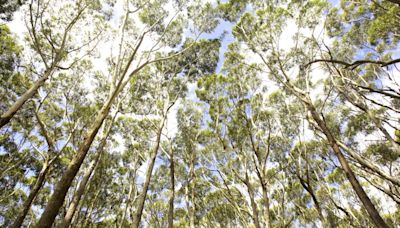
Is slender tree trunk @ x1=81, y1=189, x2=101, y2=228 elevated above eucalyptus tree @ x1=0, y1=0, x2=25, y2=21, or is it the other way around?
eucalyptus tree @ x1=0, y1=0, x2=25, y2=21

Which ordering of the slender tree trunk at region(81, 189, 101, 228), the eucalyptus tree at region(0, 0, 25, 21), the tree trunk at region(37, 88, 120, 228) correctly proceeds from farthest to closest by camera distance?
the slender tree trunk at region(81, 189, 101, 228), the eucalyptus tree at region(0, 0, 25, 21), the tree trunk at region(37, 88, 120, 228)

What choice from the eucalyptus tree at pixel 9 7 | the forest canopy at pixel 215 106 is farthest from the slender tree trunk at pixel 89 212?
the eucalyptus tree at pixel 9 7

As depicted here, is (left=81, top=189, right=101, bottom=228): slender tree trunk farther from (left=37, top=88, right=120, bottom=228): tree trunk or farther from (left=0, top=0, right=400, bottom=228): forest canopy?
(left=37, top=88, right=120, bottom=228): tree trunk

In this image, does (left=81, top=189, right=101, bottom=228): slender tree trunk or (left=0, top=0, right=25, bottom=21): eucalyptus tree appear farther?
(left=81, top=189, right=101, bottom=228): slender tree trunk

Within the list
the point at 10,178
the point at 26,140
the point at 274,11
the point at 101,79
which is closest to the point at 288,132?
the point at 274,11

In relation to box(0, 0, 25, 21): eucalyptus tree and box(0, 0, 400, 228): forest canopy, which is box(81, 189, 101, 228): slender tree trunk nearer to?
box(0, 0, 400, 228): forest canopy

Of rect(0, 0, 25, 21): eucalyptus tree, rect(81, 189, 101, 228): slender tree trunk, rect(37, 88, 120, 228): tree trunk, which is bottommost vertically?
rect(37, 88, 120, 228): tree trunk

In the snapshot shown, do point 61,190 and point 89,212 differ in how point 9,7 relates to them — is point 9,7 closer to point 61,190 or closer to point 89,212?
point 61,190

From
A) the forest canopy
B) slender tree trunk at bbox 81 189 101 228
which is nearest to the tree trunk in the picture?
the forest canopy

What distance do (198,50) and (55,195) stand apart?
11387 millimetres

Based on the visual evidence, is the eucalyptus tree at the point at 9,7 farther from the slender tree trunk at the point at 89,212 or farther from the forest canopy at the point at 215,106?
the slender tree trunk at the point at 89,212

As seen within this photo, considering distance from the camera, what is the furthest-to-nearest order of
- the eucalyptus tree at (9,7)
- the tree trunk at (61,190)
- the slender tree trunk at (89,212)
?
1. the slender tree trunk at (89,212)
2. the eucalyptus tree at (9,7)
3. the tree trunk at (61,190)

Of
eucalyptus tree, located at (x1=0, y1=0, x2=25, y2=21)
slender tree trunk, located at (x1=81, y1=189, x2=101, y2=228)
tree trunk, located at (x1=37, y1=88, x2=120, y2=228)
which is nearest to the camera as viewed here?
tree trunk, located at (x1=37, y1=88, x2=120, y2=228)

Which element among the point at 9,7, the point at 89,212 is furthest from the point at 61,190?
the point at 89,212
